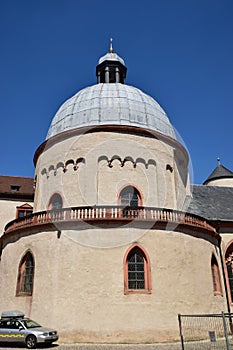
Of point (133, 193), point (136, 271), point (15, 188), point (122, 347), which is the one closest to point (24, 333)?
point (122, 347)

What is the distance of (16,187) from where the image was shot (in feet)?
91.4

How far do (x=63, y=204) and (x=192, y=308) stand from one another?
9399 mm

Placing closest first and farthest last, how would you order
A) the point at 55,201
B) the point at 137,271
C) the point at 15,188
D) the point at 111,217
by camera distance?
the point at 137,271, the point at 111,217, the point at 55,201, the point at 15,188

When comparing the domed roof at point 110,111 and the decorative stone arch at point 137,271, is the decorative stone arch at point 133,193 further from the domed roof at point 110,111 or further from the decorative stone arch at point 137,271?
the domed roof at point 110,111

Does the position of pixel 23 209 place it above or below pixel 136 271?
above

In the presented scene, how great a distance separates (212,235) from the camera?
19.3 metres

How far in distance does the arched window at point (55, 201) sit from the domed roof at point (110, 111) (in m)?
4.76

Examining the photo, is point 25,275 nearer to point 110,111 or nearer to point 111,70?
point 110,111

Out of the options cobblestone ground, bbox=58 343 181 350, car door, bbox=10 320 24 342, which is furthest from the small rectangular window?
cobblestone ground, bbox=58 343 181 350

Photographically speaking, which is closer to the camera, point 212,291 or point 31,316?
point 31,316

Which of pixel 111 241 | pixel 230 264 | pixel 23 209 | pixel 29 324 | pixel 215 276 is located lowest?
pixel 29 324

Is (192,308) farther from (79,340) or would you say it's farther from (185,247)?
(79,340)

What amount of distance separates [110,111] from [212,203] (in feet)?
37.2

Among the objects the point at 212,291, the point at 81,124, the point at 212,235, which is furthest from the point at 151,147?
the point at 212,291
